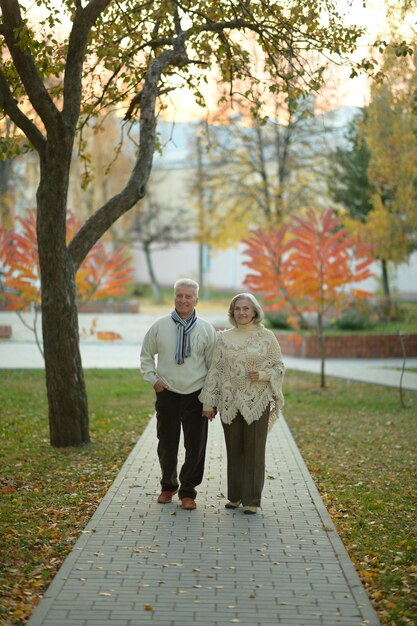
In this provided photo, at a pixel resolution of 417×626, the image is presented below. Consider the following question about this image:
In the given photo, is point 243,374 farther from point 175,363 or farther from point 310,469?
point 310,469

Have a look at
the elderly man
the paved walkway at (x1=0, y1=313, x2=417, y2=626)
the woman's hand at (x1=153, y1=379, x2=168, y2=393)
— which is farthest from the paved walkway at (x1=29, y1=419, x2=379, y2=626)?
the woman's hand at (x1=153, y1=379, x2=168, y2=393)

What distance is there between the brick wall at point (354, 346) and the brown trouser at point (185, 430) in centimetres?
1758

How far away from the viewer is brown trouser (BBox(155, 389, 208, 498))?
8.16 meters

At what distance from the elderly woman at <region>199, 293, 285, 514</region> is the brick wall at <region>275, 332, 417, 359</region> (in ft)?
58.1

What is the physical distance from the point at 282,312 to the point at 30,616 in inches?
975

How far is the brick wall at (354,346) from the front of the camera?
26047mm

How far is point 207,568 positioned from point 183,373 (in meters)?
2.04

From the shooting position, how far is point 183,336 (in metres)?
8.06

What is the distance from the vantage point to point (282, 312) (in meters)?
30.0

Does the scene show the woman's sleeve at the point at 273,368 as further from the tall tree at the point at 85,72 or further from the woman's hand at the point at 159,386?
the tall tree at the point at 85,72

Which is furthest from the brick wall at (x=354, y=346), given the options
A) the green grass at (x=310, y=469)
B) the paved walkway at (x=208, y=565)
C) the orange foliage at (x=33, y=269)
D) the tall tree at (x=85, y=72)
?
the paved walkway at (x=208, y=565)

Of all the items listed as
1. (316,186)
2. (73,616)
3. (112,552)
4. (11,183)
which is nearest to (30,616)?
(73,616)

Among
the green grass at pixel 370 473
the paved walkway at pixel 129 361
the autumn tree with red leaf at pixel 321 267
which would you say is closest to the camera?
the green grass at pixel 370 473

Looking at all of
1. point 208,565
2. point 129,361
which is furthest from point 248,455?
point 129,361
